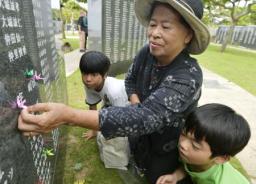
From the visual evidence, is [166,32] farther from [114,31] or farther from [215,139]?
[114,31]

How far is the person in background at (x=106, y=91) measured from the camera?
103 inches

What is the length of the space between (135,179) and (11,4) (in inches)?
76.5

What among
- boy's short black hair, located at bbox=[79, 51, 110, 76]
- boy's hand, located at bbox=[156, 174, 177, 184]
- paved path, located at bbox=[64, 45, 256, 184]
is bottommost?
paved path, located at bbox=[64, 45, 256, 184]

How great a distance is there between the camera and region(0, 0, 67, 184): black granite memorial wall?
122 centimetres

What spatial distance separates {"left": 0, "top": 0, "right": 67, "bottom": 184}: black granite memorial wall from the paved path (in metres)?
2.26

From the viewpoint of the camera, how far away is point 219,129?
67.5 inches

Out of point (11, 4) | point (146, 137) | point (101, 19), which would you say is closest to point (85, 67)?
point (146, 137)

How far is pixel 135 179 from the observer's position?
271cm

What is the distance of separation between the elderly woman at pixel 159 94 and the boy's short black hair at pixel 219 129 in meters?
0.12

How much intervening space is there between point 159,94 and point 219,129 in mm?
475

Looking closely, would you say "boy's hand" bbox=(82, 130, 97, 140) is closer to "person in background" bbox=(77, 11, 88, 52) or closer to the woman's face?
the woman's face

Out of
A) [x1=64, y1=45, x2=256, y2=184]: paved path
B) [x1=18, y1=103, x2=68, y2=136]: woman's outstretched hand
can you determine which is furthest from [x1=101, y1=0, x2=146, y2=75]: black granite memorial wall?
[x1=18, y1=103, x2=68, y2=136]: woman's outstretched hand

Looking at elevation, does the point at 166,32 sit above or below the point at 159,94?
above

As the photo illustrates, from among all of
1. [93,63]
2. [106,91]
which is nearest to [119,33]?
[106,91]
